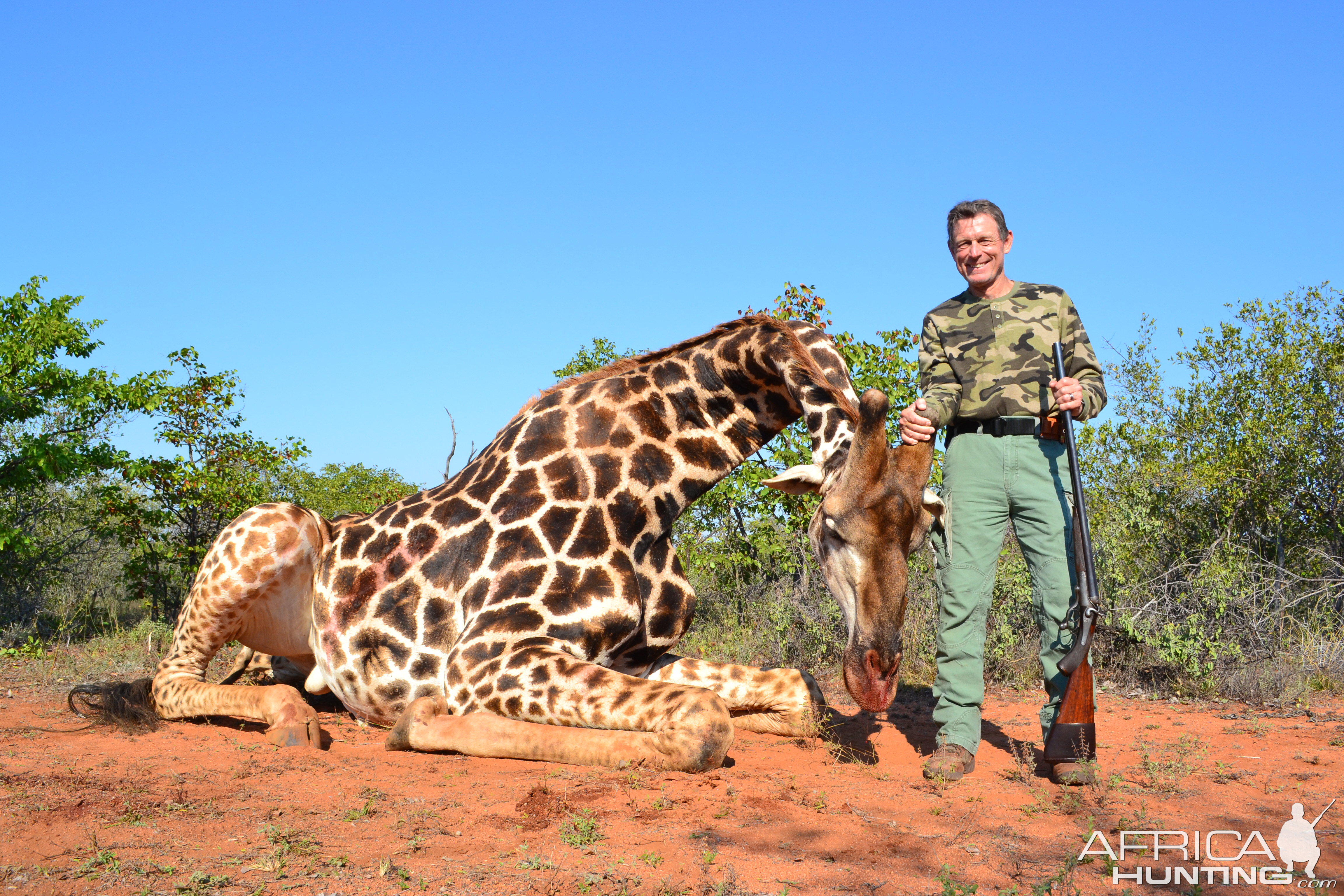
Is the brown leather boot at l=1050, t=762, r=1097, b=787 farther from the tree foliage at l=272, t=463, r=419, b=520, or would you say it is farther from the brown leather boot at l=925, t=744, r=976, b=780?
the tree foliage at l=272, t=463, r=419, b=520

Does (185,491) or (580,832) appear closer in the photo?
(580,832)

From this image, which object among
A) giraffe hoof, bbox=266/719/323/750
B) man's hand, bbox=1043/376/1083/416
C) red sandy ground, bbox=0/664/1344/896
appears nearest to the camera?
red sandy ground, bbox=0/664/1344/896

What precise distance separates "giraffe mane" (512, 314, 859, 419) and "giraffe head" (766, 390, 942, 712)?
1.15 feet

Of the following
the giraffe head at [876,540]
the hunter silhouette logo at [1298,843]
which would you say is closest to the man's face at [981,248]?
the giraffe head at [876,540]

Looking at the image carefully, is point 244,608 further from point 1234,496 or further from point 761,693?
point 1234,496

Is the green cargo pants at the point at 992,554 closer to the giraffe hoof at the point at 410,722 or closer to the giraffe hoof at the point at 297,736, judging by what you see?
the giraffe hoof at the point at 410,722

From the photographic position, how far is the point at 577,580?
4.35m

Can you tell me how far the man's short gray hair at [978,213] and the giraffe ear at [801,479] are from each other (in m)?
1.27

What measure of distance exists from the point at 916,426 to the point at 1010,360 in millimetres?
622

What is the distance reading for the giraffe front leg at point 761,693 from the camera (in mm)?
4793

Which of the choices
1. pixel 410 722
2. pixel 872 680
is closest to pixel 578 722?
pixel 410 722

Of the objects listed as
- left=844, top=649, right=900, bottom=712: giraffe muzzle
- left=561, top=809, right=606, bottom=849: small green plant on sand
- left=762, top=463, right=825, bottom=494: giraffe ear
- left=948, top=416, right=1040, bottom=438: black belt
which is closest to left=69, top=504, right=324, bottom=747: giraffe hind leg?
Answer: left=561, top=809, right=606, bottom=849: small green plant on sand

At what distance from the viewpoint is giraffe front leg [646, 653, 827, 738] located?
479cm

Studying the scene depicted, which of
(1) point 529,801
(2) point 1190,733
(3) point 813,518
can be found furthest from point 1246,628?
(1) point 529,801
